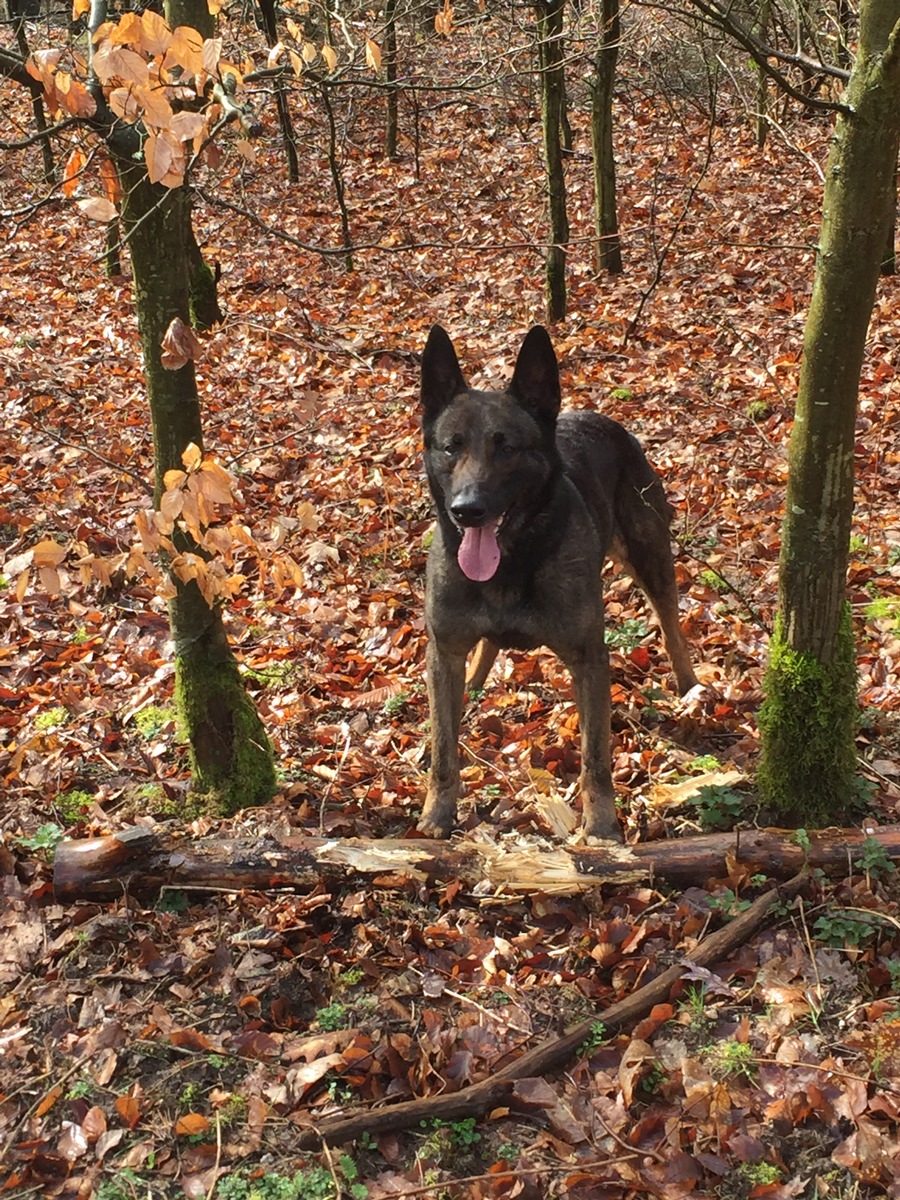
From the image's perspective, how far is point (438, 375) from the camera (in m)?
4.77

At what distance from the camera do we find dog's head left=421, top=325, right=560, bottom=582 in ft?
14.6

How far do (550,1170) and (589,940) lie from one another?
A: 3.26 feet

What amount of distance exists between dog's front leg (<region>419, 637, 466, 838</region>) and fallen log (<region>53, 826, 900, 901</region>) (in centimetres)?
42

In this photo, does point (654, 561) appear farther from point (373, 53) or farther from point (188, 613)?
point (373, 53)

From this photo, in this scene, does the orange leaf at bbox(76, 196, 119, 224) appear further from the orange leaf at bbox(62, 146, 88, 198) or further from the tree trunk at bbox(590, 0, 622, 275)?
the tree trunk at bbox(590, 0, 622, 275)

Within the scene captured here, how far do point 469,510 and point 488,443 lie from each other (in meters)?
0.44

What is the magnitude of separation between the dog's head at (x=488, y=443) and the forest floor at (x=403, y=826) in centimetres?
45

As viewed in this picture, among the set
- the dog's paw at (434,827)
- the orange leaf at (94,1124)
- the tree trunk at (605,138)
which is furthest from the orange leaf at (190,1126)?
the tree trunk at (605,138)

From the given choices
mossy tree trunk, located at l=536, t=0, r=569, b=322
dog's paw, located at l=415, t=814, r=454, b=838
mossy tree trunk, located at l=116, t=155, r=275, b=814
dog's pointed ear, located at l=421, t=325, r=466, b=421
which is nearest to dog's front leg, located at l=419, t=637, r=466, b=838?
dog's paw, located at l=415, t=814, r=454, b=838

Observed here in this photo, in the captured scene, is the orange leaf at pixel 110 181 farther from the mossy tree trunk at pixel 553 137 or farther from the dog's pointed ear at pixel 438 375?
the mossy tree trunk at pixel 553 137

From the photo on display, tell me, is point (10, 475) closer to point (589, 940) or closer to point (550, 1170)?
point (589, 940)

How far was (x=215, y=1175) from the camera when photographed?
10.4ft

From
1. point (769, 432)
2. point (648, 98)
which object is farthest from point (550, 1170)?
point (648, 98)

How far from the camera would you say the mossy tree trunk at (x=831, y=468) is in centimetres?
355
